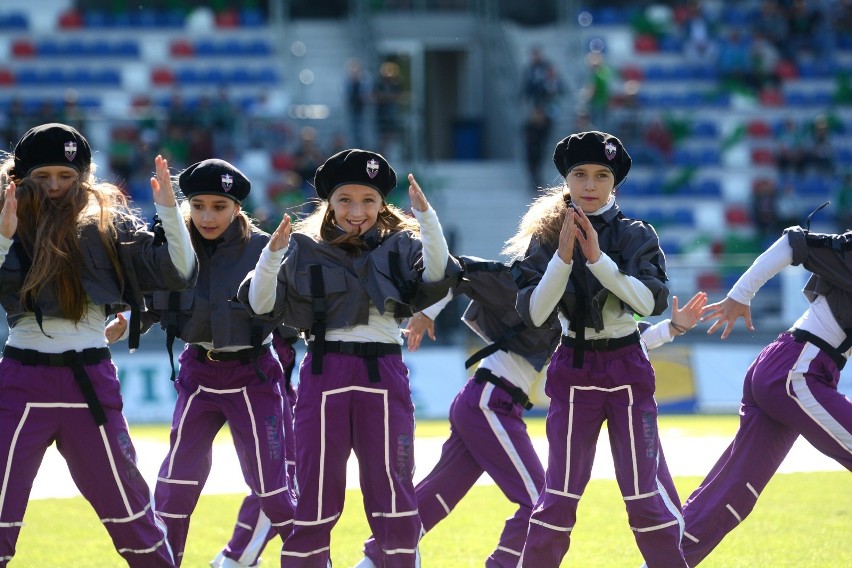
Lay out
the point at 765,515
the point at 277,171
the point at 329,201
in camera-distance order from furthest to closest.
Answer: the point at 277,171 → the point at 765,515 → the point at 329,201

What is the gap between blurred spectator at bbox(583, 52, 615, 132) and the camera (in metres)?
25.0

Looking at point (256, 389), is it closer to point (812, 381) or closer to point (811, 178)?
point (812, 381)

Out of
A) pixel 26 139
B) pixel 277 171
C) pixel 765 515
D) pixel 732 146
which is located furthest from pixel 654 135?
pixel 26 139

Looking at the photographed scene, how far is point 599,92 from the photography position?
1009 inches

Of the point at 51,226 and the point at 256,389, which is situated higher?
the point at 51,226

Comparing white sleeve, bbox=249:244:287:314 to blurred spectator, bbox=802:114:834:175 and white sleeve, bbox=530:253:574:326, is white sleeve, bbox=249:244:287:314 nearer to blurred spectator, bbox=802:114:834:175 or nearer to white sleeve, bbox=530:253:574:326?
white sleeve, bbox=530:253:574:326

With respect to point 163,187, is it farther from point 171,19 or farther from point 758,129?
point 758,129

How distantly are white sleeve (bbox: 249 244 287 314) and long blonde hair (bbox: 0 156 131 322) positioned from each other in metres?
0.62

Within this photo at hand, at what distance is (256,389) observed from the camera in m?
7.36

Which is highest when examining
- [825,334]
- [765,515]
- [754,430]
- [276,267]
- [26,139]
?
[26,139]

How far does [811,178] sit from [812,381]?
1883 cm

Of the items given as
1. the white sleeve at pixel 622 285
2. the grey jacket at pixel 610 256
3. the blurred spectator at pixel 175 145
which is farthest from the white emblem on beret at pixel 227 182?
the blurred spectator at pixel 175 145

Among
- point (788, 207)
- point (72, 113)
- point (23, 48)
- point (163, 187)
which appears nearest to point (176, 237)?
point (163, 187)

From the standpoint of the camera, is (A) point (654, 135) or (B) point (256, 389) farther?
(A) point (654, 135)
